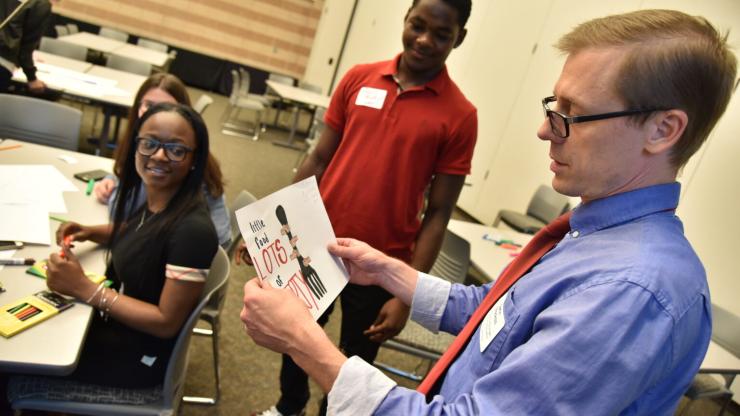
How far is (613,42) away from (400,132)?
3.44ft

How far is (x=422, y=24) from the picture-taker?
1659 millimetres

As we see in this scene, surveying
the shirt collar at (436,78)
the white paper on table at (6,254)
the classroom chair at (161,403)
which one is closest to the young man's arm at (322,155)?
the shirt collar at (436,78)

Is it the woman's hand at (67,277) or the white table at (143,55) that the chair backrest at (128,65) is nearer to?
the white table at (143,55)

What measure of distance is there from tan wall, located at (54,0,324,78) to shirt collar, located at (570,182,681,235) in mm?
11263

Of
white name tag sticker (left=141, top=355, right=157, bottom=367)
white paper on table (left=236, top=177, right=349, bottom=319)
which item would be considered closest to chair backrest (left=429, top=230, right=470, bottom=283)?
white name tag sticker (left=141, top=355, right=157, bottom=367)

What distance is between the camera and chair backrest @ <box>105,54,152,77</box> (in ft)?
18.8

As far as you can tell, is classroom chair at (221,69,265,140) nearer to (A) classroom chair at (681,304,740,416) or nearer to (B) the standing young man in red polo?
(B) the standing young man in red polo

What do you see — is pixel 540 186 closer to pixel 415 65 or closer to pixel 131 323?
pixel 415 65

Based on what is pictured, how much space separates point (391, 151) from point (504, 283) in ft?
2.92

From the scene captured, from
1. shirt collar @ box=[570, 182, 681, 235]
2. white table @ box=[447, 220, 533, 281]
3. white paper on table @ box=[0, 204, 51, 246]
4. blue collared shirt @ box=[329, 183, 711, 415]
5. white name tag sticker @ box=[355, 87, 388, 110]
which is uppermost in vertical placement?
white name tag sticker @ box=[355, 87, 388, 110]

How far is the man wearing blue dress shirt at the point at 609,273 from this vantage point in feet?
2.06

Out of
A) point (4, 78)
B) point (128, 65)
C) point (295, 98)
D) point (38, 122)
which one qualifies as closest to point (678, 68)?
point (38, 122)

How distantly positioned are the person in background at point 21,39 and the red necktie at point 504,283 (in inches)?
170

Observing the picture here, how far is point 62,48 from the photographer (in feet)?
18.3
